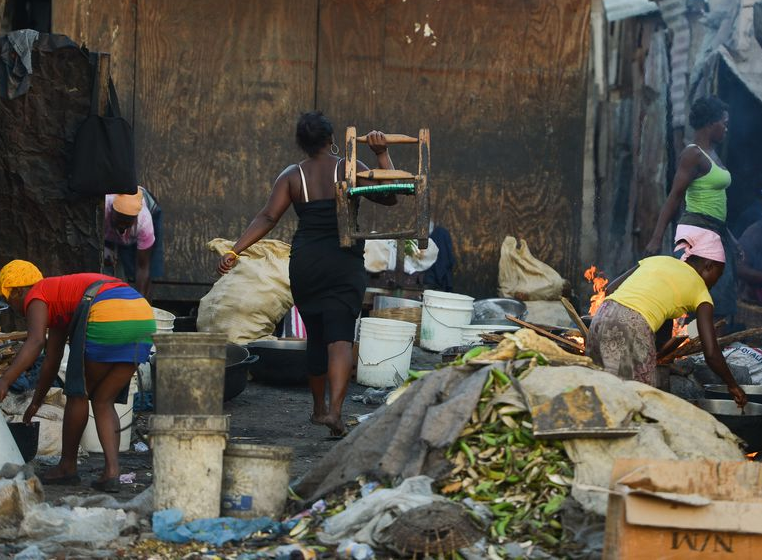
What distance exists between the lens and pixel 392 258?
37.6 feet

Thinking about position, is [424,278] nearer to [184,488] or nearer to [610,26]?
[610,26]

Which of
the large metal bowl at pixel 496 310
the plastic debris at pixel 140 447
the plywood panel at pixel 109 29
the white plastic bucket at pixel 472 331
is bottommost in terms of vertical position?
the plastic debris at pixel 140 447

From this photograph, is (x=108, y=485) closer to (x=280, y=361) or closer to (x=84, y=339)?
(x=84, y=339)

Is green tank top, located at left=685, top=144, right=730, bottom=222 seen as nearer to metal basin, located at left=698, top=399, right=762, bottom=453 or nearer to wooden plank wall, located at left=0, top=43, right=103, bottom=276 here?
metal basin, located at left=698, top=399, right=762, bottom=453

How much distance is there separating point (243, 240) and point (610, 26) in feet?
18.2

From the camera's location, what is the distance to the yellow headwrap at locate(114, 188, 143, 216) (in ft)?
31.8

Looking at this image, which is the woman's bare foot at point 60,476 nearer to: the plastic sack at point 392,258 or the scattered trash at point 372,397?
the scattered trash at point 372,397

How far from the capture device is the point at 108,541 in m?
5.29

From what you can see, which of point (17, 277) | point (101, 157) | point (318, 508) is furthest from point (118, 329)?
point (101, 157)

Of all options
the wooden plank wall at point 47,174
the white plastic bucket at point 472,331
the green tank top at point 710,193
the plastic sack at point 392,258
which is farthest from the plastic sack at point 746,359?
the wooden plank wall at point 47,174

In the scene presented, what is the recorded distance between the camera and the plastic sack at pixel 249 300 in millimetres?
10242

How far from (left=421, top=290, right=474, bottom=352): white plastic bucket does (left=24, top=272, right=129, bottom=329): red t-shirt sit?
4.47m

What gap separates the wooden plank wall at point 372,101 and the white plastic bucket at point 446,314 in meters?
1.25

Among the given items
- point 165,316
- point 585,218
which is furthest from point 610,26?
point 165,316
